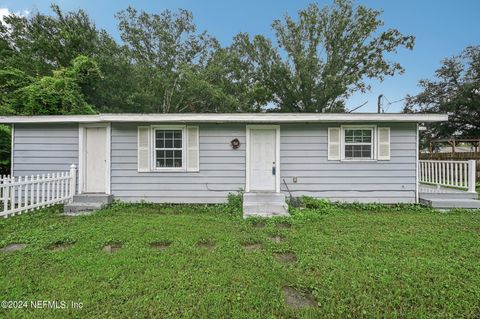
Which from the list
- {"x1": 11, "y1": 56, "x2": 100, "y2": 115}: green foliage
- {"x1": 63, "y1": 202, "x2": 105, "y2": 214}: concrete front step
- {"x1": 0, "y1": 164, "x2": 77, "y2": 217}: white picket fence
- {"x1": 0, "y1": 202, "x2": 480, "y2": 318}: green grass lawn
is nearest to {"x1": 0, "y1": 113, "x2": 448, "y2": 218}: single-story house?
{"x1": 0, "y1": 164, "x2": 77, "y2": 217}: white picket fence

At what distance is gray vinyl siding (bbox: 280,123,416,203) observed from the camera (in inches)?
243

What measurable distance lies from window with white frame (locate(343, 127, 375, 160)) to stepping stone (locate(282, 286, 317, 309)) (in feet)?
15.2

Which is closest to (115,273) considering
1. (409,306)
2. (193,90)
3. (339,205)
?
(409,306)

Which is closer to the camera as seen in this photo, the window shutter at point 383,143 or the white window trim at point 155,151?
the window shutter at point 383,143

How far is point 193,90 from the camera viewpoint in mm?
16344

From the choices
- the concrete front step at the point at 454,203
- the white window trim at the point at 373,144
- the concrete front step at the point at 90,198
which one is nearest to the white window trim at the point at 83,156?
the concrete front step at the point at 90,198

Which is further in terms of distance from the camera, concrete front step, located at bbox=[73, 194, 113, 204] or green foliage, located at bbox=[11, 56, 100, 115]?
green foliage, located at bbox=[11, 56, 100, 115]

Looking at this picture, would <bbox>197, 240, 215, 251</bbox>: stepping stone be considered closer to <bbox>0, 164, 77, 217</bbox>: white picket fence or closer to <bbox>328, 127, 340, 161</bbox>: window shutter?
<bbox>328, 127, 340, 161</bbox>: window shutter

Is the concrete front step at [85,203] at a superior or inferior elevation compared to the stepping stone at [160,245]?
superior

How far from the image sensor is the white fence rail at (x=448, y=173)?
591 centimetres

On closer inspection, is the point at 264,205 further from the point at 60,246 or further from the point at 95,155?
the point at 95,155

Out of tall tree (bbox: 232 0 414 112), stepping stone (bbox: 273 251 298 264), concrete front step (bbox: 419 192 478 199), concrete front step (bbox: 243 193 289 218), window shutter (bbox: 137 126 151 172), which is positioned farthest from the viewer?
tall tree (bbox: 232 0 414 112)

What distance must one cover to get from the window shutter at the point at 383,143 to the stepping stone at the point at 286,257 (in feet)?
14.3

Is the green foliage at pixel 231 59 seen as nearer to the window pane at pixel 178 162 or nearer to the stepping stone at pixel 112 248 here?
the window pane at pixel 178 162
